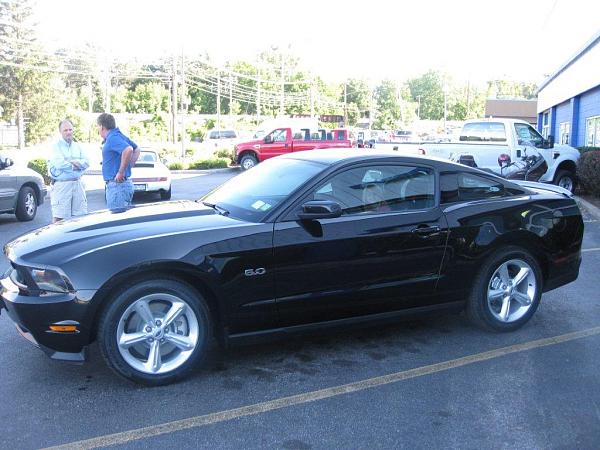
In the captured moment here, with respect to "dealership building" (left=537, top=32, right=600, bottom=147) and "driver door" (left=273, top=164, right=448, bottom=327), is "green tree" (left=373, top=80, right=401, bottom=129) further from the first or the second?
"driver door" (left=273, top=164, right=448, bottom=327)

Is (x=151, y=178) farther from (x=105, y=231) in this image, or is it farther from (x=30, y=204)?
(x=105, y=231)

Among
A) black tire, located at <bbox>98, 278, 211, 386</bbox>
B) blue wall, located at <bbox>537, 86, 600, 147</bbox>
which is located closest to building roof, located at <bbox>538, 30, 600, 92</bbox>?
blue wall, located at <bbox>537, 86, 600, 147</bbox>

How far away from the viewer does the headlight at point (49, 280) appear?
371cm

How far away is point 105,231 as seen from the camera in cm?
411

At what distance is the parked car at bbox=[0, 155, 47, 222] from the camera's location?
1052cm

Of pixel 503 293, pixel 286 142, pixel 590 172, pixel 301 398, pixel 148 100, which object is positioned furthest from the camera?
pixel 148 100

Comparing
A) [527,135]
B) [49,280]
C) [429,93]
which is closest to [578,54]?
[527,135]

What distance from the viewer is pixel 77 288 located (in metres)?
3.68

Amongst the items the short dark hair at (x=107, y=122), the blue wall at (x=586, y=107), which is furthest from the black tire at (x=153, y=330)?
the blue wall at (x=586, y=107)

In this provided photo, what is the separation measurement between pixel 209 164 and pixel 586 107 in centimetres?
1572

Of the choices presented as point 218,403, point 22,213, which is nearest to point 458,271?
point 218,403

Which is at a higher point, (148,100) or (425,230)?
(148,100)

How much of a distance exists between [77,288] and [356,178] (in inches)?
84.4

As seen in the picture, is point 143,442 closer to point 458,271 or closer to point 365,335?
point 365,335
